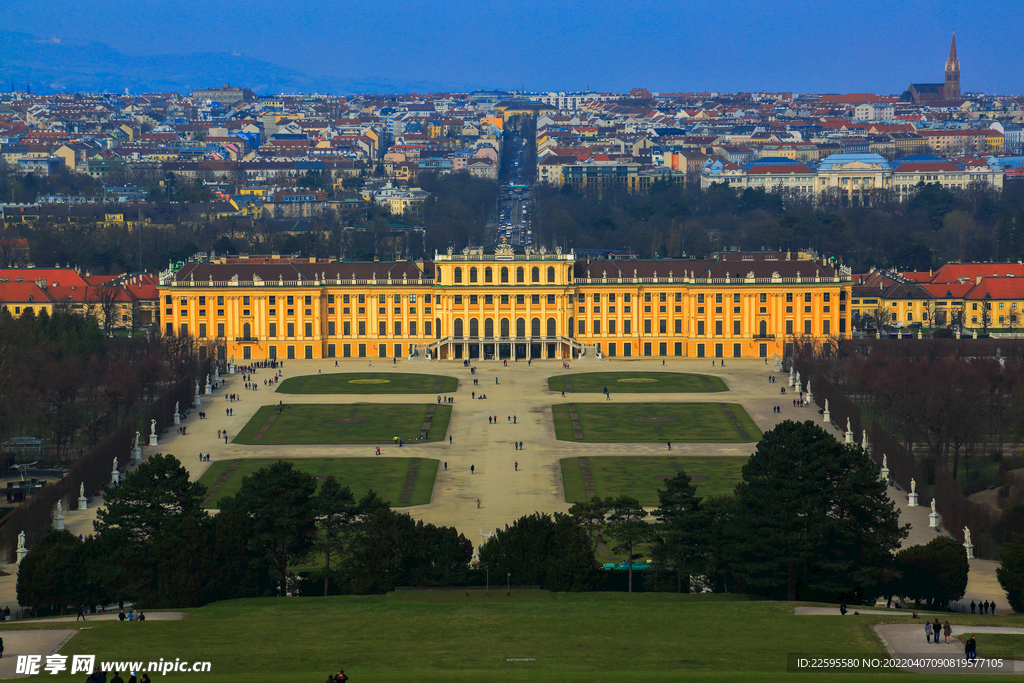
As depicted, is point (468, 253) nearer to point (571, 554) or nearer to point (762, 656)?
point (571, 554)

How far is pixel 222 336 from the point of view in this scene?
424ft

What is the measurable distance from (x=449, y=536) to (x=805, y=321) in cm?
7762

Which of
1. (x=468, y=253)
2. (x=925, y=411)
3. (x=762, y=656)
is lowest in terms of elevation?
(x=762, y=656)

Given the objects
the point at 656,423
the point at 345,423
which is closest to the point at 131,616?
the point at 345,423

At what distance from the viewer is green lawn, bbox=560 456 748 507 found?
240 feet

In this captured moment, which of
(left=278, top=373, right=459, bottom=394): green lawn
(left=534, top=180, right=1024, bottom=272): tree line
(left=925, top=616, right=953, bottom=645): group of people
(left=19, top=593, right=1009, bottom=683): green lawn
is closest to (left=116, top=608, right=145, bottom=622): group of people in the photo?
(left=19, top=593, right=1009, bottom=683): green lawn

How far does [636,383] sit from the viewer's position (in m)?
113

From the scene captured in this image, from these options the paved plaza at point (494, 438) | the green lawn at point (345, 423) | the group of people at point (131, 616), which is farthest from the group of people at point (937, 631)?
the green lawn at point (345, 423)

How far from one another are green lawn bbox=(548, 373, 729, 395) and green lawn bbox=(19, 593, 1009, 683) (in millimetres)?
57497

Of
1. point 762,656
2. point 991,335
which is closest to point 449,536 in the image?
point 762,656

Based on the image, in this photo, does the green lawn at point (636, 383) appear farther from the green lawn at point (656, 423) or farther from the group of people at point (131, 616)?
the group of people at point (131, 616)

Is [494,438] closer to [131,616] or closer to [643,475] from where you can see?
[643,475]

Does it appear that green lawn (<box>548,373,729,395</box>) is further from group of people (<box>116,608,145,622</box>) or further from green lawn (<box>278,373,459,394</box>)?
group of people (<box>116,608,145,622</box>)

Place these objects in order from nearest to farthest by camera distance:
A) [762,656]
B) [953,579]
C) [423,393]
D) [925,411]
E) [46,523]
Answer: [762,656]
[953,579]
[46,523]
[925,411]
[423,393]
